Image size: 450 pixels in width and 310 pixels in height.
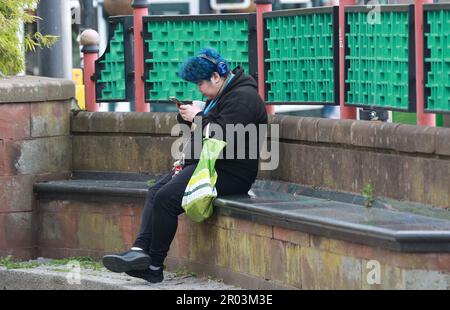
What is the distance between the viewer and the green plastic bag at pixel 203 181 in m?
8.16

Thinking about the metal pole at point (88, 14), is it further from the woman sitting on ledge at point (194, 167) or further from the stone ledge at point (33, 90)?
the woman sitting on ledge at point (194, 167)

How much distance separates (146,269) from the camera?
8.32 meters

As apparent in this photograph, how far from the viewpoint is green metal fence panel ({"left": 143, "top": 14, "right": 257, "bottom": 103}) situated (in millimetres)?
9641

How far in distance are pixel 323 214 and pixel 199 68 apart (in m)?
1.55

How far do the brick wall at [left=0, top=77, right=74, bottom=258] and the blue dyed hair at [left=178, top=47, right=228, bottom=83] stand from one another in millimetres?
1845

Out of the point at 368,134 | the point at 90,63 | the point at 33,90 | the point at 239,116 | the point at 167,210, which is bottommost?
the point at 167,210

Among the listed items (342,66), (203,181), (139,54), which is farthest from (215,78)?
(139,54)

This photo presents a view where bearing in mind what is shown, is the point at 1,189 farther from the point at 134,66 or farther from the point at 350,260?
the point at 350,260

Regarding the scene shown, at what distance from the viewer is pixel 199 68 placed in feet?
27.8

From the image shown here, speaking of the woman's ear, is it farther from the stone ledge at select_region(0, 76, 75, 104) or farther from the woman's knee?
the stone ledge at select_region(0, 76, 75, 104)

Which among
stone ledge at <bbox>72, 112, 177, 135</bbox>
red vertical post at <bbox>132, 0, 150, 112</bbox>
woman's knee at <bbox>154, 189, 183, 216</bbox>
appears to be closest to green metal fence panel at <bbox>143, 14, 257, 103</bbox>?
red vertical post at <bbox>132, 0, 150, 112</bbox>

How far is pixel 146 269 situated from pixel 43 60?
195 inches

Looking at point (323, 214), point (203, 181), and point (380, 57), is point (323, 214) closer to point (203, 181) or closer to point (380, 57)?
point (203, 181)

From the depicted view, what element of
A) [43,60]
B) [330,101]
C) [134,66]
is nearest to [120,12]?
[43,60]
